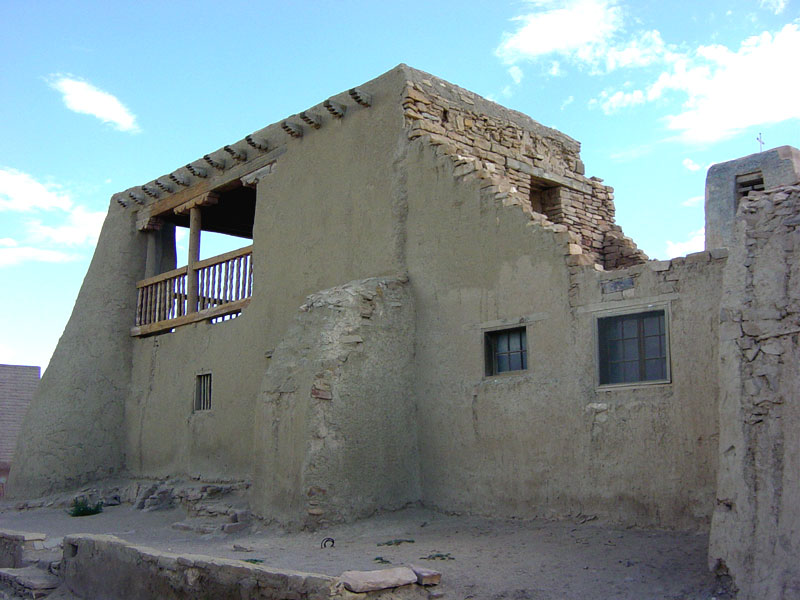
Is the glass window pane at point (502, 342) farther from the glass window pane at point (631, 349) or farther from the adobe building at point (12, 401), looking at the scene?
the adobe building at point (12, 401)

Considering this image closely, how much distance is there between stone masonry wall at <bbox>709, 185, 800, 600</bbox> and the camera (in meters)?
5.70

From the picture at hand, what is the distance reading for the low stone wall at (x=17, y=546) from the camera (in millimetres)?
10453

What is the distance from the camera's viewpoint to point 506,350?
960 cm

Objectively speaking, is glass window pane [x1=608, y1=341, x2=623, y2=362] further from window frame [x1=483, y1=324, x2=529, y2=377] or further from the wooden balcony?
the wooden balcony

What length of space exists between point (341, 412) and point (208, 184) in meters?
6.42

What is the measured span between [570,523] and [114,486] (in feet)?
29.7

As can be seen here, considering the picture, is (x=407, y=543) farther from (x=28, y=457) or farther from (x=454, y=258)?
(x=28, y=457)

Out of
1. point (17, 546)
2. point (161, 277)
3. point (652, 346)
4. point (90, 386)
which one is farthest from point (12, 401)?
point (652, 346)

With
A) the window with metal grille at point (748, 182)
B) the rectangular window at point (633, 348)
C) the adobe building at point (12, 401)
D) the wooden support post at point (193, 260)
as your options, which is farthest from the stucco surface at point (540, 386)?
the adobe building at point (12, 401)

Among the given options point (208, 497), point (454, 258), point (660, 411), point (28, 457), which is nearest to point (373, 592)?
point (660, 411)

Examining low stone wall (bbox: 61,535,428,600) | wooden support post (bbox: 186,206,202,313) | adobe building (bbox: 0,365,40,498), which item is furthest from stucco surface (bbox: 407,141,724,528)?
adobe building (bbox: 0,365,40,498)

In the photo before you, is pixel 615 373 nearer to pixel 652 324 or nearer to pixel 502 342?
pixel 652 324

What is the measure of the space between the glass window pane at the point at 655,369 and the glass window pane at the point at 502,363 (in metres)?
1.73

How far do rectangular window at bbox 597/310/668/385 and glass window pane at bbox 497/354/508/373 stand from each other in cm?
128
